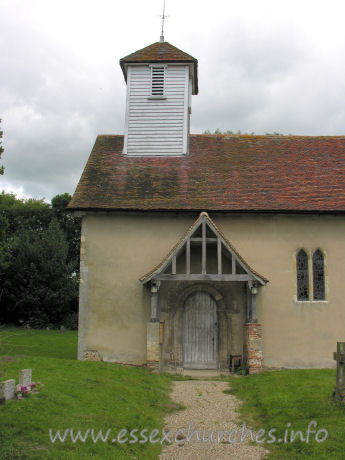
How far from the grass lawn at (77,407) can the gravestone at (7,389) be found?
152 millimetres

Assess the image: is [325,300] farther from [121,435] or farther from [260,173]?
[121,435]

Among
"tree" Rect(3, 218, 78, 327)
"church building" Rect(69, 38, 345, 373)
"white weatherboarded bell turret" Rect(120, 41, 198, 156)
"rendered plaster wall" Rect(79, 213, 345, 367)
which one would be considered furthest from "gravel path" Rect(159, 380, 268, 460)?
"tree" Rect(3, 218, 78, 327)

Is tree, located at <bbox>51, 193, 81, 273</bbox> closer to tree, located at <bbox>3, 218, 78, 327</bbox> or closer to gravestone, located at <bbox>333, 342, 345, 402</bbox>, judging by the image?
tree, located at <bbox>3, 218, 78, 327</bbox>

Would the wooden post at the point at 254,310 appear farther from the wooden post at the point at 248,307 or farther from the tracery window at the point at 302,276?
the tracery window at the point at 302,276

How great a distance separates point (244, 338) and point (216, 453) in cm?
760

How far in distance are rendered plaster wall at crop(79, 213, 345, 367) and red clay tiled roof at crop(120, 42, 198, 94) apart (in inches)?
304

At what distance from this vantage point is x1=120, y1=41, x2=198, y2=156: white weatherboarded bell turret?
18.6 meters

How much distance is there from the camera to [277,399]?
9.65 metres

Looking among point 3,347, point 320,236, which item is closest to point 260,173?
point 320,236

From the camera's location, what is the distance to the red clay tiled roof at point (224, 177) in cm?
1555

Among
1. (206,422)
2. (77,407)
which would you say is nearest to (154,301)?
(206,422)

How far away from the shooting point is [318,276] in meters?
15.4

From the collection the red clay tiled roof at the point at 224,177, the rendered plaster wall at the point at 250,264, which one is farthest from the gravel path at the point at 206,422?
the red clay tiled roof at the point at 224,177

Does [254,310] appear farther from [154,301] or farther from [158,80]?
[158,80]
